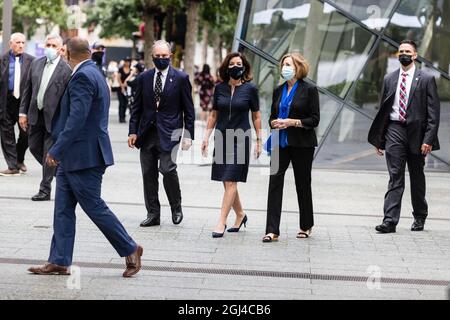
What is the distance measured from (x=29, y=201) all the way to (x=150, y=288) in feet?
15.7

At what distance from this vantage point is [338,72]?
17266 mm

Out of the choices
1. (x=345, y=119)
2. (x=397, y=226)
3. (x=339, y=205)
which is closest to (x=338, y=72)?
(x=345, y=119)

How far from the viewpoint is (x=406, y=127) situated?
10.5 metres

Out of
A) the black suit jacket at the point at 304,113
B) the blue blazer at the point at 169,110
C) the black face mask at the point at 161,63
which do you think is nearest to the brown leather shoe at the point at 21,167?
the blue blazer at the point at 169,110

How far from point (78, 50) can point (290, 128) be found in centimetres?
267

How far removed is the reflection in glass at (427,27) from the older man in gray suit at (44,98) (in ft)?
21.9

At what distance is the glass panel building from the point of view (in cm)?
1695

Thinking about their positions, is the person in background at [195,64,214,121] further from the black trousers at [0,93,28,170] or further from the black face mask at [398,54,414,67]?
the black face mask at [398,54,414,67]

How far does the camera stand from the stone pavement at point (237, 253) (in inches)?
290

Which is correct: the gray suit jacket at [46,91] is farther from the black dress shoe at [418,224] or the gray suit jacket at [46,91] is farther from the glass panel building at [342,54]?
the glass panel building at [342,54]

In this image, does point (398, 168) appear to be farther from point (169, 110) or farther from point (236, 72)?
point (169, 110)

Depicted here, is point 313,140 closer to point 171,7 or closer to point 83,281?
point 83,281

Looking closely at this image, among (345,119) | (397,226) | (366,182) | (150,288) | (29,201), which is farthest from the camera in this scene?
(345,119)

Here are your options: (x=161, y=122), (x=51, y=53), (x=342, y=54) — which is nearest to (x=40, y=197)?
(x=51, y=53)
